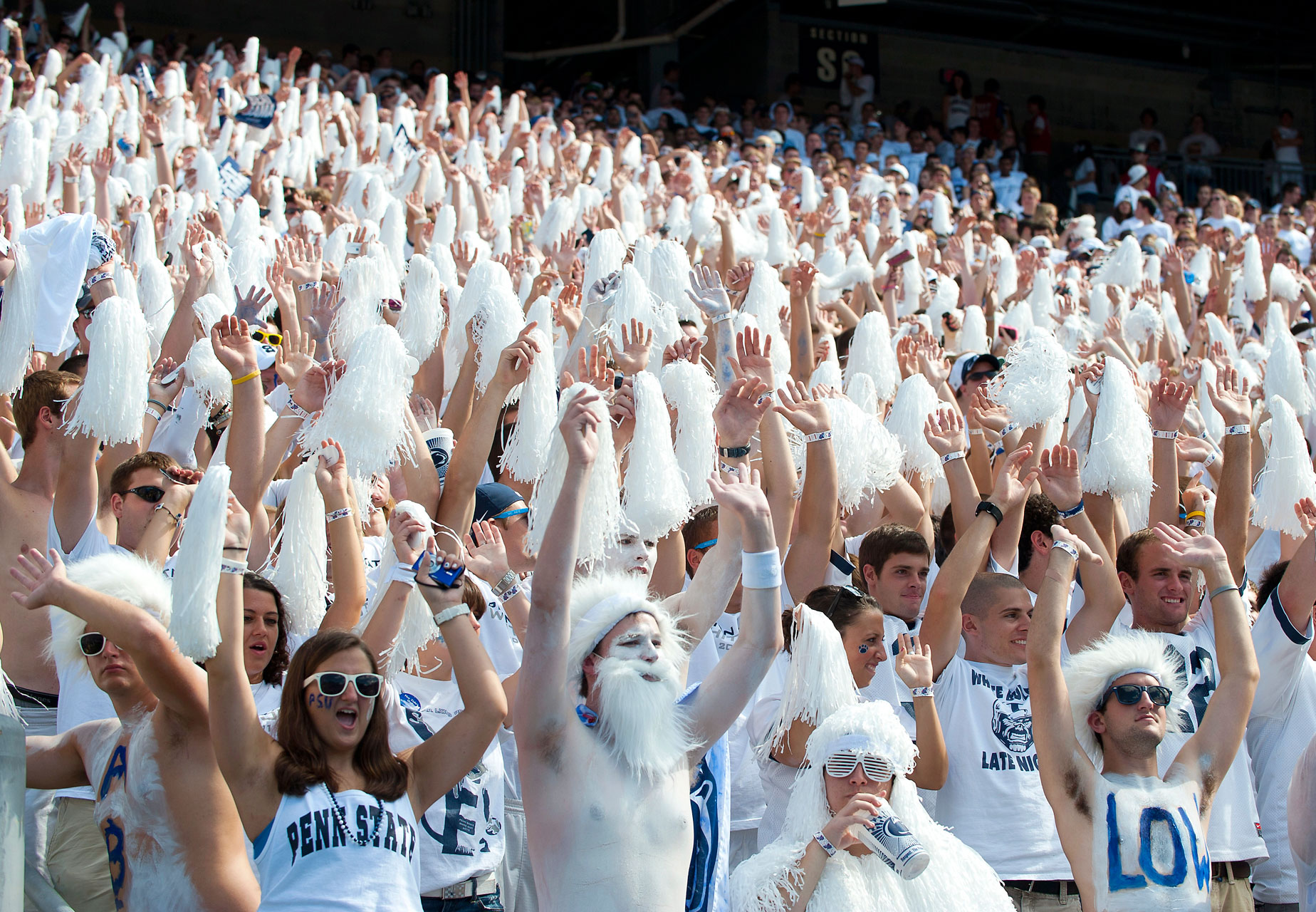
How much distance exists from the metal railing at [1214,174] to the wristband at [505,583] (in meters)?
15.9

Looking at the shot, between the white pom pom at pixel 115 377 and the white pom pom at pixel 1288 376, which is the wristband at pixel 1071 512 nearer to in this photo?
the white pom pom at pixel 1288 376

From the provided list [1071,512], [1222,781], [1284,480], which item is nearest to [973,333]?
[1284,480]

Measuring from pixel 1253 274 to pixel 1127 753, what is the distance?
8.01m

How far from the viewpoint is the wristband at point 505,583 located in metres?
3.53

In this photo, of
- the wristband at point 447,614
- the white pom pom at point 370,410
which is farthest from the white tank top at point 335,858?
the white pom pom at point 370,410

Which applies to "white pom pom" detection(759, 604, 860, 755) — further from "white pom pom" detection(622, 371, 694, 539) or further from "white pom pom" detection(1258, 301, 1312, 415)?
"white pom pom" detection(1258, 301, 1312, 415)

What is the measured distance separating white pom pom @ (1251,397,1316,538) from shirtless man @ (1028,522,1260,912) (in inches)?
62.2

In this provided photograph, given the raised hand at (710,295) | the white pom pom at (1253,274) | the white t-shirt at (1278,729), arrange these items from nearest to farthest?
the white t-shirt at (1278,729), the raised hand at (710,295), the white pom pom at (1253,274)

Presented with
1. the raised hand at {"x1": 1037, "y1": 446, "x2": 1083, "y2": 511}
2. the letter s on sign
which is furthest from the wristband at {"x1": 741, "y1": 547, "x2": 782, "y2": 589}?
the letter s on sign

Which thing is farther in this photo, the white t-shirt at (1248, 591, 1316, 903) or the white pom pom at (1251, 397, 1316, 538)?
the white pom pom at (1251, 397, 1316, 538)

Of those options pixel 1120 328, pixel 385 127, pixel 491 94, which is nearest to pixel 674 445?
pixel 1120 328

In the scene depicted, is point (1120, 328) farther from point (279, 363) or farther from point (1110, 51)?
point (1110, 51)

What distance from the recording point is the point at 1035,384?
546 centimetres

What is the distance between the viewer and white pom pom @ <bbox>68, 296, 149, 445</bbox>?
13.5ft
